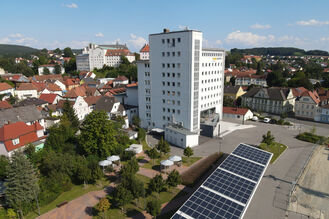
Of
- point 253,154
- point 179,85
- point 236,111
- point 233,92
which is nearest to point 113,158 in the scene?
point 179,85

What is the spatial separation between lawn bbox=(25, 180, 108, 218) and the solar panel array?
1476cm

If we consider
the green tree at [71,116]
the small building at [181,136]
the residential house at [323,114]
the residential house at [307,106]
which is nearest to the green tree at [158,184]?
the small building at [181,136]

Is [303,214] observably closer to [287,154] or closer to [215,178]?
[215,178]

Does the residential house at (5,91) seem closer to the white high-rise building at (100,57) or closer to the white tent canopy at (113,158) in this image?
the white tent canopy at (113,158)

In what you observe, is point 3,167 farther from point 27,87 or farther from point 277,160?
point 27,87

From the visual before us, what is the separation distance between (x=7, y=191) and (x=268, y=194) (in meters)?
31.0

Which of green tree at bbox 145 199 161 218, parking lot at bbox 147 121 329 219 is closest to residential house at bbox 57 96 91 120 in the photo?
parking lot at bbox 147 121 329 219

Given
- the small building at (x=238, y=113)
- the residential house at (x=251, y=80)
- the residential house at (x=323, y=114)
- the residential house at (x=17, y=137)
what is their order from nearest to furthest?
1. the residential house at (x=17, y=137)
2. the residential house at (x=323, y=114)
3. the small building at (x=238, y=113)
4. the residential house at (x=251, y=80)

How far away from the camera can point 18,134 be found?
36000mm

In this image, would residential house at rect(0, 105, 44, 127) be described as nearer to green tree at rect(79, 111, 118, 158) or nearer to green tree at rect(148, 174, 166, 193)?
green tree at rect(79, 111, 118, 158)

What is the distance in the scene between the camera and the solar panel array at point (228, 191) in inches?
751

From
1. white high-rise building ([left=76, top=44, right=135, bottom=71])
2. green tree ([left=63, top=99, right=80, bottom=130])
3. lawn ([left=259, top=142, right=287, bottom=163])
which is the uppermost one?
white high-rise building ([left=76, top=44, right=135, bottom=71])

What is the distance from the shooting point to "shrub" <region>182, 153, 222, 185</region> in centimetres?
3061

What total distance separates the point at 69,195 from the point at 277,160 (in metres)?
32.9
